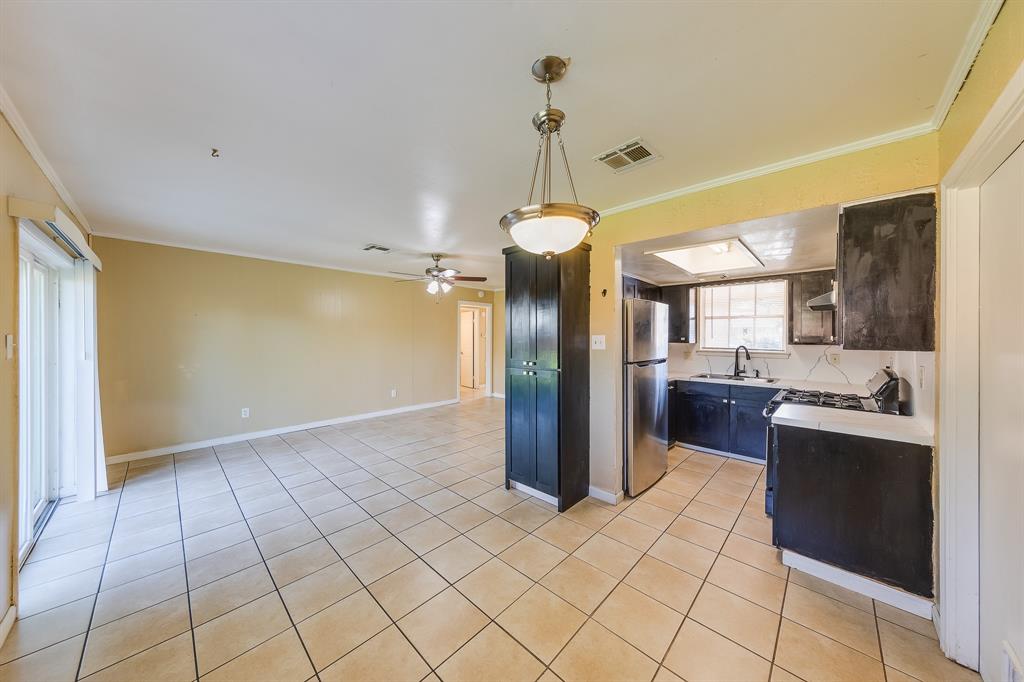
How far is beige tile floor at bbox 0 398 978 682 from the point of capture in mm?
1537

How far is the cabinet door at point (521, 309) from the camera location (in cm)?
302

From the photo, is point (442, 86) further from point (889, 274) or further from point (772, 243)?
point (772, 243)

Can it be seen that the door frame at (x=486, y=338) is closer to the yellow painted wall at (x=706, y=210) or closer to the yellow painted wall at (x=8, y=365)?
the yellow painted wall at (x=706, y=210)

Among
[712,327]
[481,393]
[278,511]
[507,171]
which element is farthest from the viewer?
[481,393]

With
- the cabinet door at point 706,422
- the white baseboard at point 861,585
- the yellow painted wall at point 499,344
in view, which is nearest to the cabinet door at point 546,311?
the white baseboard at point 861,585

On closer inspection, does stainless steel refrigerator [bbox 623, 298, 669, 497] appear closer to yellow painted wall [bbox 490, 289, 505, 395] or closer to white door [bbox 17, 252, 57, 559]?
white door [bbox 17, 252, 57, 559]

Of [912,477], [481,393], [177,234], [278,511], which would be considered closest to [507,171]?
[912,477]

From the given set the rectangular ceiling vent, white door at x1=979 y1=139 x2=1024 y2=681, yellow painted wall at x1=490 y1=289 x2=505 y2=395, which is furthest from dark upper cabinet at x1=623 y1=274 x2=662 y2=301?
yellow painted wall at x1=490 y1=289 x2=505 y2=395

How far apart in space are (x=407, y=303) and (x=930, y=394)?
626 centimetres

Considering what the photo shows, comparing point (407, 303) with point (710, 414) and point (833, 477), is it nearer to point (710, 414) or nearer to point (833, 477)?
point (710, 414)

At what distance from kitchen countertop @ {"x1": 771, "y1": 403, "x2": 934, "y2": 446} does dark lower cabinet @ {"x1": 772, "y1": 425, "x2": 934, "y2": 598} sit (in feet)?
0.12

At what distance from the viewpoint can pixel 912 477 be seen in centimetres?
182

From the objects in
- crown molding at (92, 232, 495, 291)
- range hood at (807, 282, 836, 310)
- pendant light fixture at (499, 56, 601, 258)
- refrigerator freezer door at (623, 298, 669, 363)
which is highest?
crown molding at (92, 232, 495, 291)

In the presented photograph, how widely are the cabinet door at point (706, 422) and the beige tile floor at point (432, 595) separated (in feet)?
3.08
